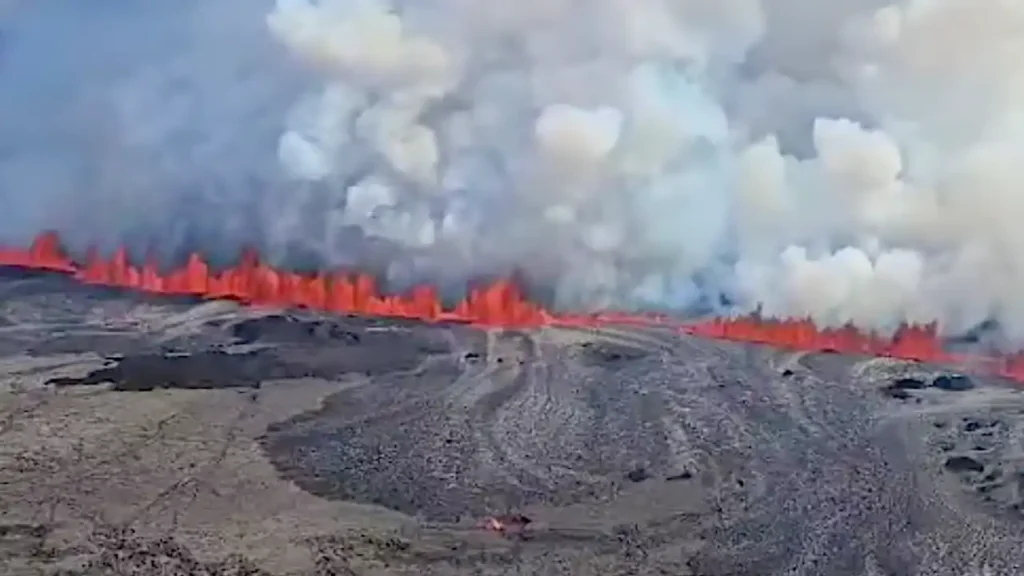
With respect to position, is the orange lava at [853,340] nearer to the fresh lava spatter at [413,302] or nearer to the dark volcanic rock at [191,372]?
the fresh lava spatter at [413,302]

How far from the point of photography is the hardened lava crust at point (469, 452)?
2559 mm

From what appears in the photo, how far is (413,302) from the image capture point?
3.68m

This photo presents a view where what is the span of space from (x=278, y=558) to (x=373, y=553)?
0.62 ft

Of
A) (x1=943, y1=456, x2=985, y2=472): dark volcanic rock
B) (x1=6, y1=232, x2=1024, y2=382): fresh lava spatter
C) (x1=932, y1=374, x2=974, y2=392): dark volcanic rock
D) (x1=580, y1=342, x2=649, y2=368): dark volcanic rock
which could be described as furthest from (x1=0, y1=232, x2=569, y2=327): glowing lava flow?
(x1=943, y1=456, x2=985, y2=472): dark volcanic rock

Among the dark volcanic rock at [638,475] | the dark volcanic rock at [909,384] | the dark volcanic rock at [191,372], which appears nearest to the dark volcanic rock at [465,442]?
the dark volcanic rock at [638,475]

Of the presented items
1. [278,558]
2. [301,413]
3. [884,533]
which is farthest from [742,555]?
[301,413]

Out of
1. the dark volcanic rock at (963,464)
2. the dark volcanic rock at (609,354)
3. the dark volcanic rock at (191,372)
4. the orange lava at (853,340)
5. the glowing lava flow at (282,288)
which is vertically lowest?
the dark volcanic rock at (963,464)

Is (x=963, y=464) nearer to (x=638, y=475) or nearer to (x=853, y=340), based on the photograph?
(x=853, y=340)

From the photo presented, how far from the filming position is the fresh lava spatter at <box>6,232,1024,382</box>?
343 cm

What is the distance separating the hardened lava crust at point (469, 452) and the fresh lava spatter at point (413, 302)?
61 mm

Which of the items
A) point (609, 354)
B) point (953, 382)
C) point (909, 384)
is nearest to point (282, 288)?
point (609, 354)

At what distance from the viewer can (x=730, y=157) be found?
144 inches

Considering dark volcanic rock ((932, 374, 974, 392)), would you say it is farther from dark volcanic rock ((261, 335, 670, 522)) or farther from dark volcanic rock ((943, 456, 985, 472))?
dark volcanic rock ((261, 335, 670, 522))

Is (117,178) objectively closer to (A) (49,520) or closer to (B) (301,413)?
(B) (301,413)
